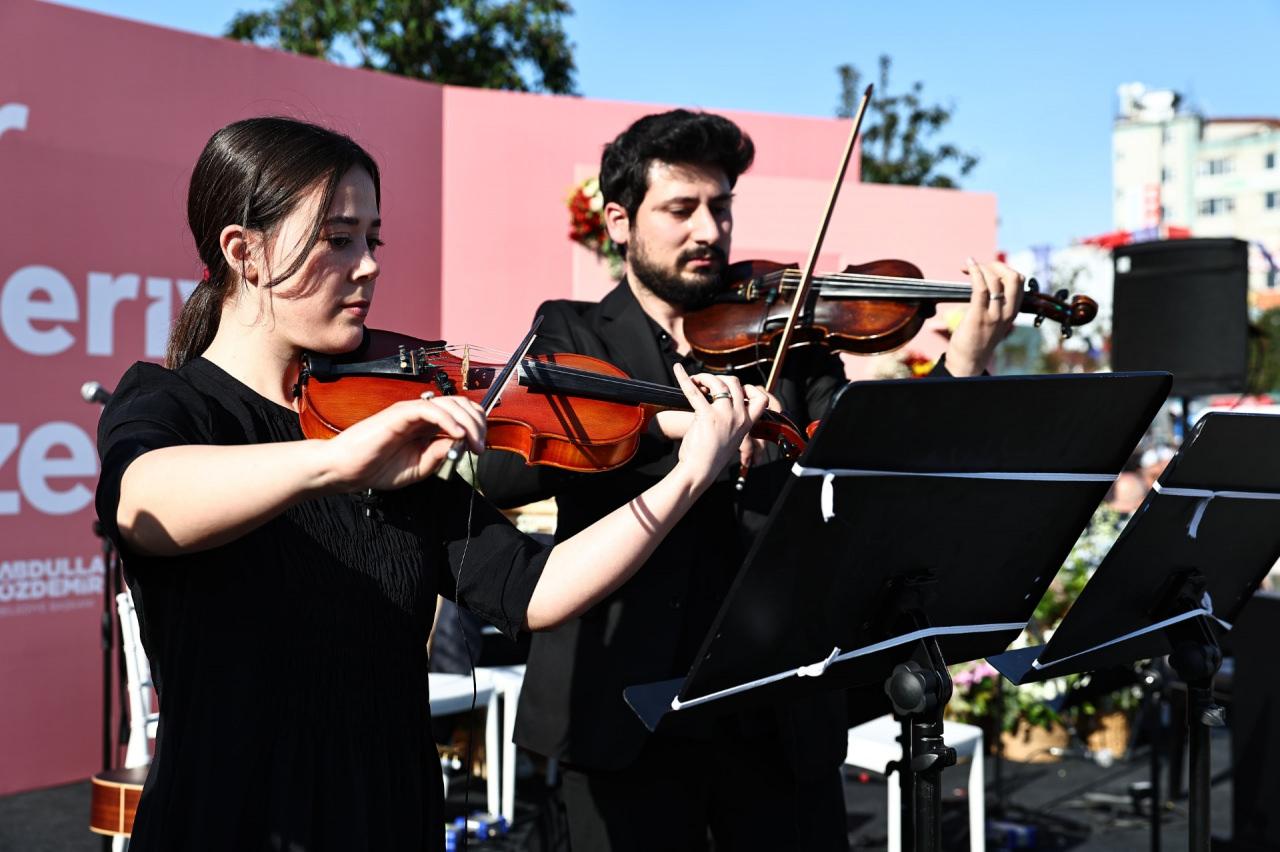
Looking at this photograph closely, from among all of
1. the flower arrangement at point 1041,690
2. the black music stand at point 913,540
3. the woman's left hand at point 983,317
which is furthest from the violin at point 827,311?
the flower arrangement at point 1041,690

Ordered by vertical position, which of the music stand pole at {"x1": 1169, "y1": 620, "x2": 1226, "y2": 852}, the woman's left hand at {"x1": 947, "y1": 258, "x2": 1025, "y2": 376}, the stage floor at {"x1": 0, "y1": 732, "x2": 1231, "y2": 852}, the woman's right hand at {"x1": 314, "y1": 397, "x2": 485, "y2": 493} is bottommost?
the stage floor at {"x1": 0, "y1": 732, "x2": 1231, "y2": 852}

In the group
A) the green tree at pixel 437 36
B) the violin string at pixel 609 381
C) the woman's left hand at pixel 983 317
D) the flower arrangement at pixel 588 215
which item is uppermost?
the green tree at pixel 437 36

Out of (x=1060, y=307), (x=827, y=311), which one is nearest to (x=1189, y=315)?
(x=1060, y=307)

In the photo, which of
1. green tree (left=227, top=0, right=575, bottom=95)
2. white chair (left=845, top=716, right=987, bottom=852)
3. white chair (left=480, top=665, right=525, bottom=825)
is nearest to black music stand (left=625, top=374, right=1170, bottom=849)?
white chair (left=845, top=716, right=987, bottom=852)

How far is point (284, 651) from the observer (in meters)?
1.36

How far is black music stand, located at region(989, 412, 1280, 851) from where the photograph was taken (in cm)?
178

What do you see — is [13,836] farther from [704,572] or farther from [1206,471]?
[1206,471]

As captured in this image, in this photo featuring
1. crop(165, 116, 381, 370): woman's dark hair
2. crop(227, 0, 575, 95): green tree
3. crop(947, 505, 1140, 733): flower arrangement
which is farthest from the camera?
crop(227, 0, 575, 95): green tree

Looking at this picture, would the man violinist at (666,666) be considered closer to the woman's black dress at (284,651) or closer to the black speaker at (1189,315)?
the woman's black dress at (284,651)

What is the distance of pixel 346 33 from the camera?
12594 millimetres

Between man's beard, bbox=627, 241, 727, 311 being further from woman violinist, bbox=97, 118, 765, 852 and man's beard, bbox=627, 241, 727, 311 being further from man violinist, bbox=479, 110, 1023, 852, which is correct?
woman violinist, bbox=97, 118, 765, 852

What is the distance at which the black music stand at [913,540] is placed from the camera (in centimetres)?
134

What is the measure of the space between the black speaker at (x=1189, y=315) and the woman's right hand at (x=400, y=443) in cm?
476

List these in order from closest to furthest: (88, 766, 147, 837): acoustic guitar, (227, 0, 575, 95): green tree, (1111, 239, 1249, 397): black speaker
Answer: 1. (88, 766, 147, 837): acoustic guitar
2. (1111, 239, 1249, 397): black speaker
3. (227, 0, 575, 95): green tree
